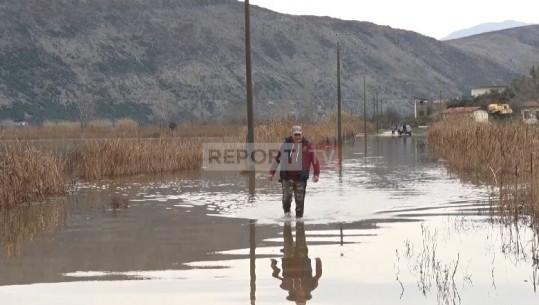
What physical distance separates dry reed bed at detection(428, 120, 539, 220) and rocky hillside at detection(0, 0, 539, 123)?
7367 centimetres

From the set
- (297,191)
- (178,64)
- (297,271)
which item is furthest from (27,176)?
(178,64)

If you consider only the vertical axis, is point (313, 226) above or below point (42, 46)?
below

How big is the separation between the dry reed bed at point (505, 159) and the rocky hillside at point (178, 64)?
73.7 m

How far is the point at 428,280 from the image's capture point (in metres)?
8.89

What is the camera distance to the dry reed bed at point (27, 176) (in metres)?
16.9

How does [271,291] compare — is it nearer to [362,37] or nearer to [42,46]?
[42,46]

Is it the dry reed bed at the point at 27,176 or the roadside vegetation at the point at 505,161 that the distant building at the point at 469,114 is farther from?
the dry reed bed at the point at 27,176

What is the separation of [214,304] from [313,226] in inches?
228

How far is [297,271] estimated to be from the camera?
9.58 m

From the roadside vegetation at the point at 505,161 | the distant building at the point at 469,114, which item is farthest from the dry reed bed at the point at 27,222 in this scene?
the distant building at the point at 469,114

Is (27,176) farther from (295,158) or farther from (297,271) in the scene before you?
(297,271)

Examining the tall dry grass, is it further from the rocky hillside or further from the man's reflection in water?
→ the rocky hillside

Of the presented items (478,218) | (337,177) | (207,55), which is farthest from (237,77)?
(478,218)

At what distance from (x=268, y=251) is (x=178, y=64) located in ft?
420
